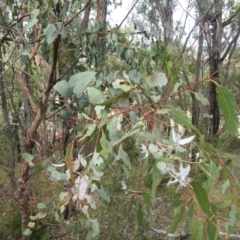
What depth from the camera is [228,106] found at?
0.72m

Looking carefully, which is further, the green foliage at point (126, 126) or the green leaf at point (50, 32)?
the green leaf at point (50, 32)

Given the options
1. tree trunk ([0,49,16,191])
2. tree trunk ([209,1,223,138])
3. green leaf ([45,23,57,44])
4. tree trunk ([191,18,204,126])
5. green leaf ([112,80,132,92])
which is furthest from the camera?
tree trunk ([209,1,223,138])

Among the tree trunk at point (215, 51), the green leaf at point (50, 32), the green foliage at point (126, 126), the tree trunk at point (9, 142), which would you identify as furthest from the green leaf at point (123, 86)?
the tree trunk at point (215, 51)

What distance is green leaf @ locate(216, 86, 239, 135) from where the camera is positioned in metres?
0.71

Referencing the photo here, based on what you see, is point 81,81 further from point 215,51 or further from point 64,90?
point 215,51

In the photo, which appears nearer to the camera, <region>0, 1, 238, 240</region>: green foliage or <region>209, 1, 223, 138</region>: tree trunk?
<region>0, 1, 238, 240</region>: green foliage

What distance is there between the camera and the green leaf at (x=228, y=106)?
714 millimetres

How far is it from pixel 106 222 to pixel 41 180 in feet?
1.77

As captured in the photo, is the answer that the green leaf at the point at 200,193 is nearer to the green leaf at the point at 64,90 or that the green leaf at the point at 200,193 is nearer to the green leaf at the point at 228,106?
the green leaf at the point at 228,106

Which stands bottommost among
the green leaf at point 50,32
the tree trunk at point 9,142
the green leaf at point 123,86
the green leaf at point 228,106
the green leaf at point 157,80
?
the tree trunk at point 9,142

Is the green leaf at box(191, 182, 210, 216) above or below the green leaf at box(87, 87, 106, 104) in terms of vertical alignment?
below

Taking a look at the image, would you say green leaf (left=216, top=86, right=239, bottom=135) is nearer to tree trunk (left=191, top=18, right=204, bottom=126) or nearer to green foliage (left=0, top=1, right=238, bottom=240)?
green foliage (left=0, top=1, right=238, bottom=240)

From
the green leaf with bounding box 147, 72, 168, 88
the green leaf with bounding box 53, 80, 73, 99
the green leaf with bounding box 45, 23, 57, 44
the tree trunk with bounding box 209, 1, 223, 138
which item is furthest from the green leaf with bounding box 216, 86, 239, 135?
the tree trunk with bounding box 209, 1, 223, 138

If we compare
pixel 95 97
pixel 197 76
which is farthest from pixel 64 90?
pixel 197 76
